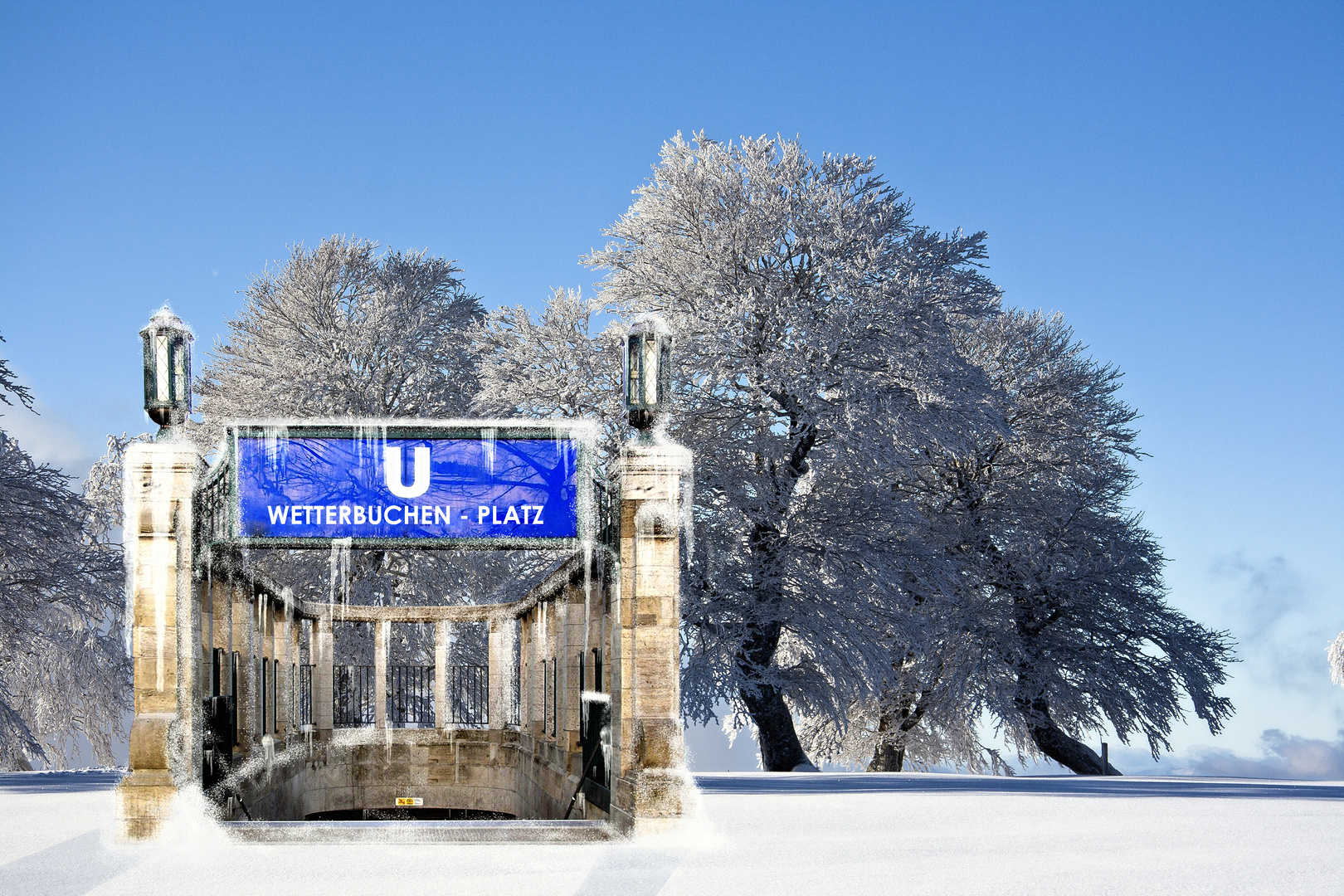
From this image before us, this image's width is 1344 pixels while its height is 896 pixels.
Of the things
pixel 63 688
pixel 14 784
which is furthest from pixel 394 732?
pixel 63 688

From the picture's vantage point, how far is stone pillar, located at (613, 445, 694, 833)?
10.4 meters

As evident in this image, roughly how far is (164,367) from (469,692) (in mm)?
18892

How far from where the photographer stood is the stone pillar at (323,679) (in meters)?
24.6

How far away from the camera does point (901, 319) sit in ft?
87.3

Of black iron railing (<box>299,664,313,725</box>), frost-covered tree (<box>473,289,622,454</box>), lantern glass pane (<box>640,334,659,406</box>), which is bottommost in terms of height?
black iron railing (<box>299,664,313,725</box>)

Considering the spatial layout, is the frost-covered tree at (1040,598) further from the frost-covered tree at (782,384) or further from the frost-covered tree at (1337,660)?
the frost-covered tree at (1337,660)

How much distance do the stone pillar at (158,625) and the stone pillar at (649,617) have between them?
3.96 meters

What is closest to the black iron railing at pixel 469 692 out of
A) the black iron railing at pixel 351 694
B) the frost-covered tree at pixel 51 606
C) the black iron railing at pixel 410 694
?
the black iron railing at pixel 410 694

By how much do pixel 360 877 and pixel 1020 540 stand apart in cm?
2455

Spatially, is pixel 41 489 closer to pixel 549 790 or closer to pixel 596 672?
pixel 549 790

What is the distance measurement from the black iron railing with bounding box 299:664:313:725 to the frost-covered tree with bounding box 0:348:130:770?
14.3 ft

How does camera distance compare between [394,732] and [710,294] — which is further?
[710,294]

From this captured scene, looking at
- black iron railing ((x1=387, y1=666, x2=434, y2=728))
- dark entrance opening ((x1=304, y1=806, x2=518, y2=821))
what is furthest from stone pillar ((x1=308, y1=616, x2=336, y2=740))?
black iron railing ((x1=387, y1=666, x2=434, y2=728))

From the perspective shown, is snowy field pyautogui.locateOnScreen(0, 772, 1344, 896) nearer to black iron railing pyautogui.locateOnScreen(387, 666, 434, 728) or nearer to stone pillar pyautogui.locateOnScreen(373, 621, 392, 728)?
stone pillar pyautogui.locateOnScreen(373, 621, 392, 728)
